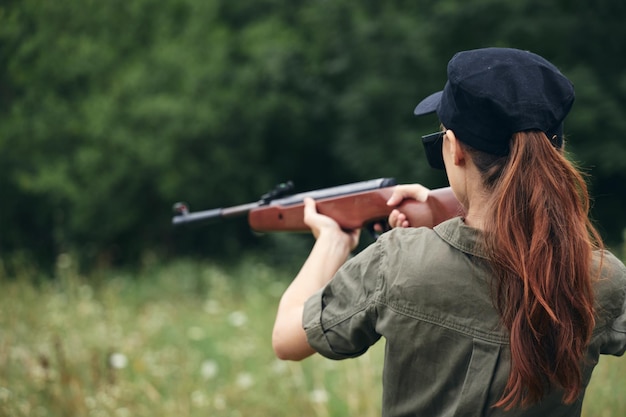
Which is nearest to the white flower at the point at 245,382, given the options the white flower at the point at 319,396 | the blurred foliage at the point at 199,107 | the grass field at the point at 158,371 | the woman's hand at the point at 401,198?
the grass field at the point at 158,371

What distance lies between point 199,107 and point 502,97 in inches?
426

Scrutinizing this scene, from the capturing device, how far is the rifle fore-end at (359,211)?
85.7 inches

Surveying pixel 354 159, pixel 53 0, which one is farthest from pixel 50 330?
pixel 53 0

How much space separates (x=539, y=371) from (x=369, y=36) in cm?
978

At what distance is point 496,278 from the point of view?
60.9 inches

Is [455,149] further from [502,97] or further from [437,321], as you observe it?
[437,321]

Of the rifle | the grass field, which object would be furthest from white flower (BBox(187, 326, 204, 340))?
the rifle

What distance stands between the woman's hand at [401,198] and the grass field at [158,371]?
1666mm

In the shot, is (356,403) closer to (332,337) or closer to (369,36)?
(332,337)

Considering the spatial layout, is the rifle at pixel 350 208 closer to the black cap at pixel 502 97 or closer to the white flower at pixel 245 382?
the black cap at pixel 502 97

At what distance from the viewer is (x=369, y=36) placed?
35.8ft

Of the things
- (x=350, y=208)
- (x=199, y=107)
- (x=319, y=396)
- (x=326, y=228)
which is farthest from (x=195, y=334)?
(x=199, y=107)

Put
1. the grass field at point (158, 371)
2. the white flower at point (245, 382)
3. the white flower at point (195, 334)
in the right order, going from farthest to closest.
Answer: the white flower at point (195, 334) < the white flower at point (245, 382) < the grass field at point (158, 371)

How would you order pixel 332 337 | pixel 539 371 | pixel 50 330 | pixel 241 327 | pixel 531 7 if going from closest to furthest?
pixel 539 371 < pixel 332 337 < pixel 50 330 < pixel 241 327 < pixel 531 7
